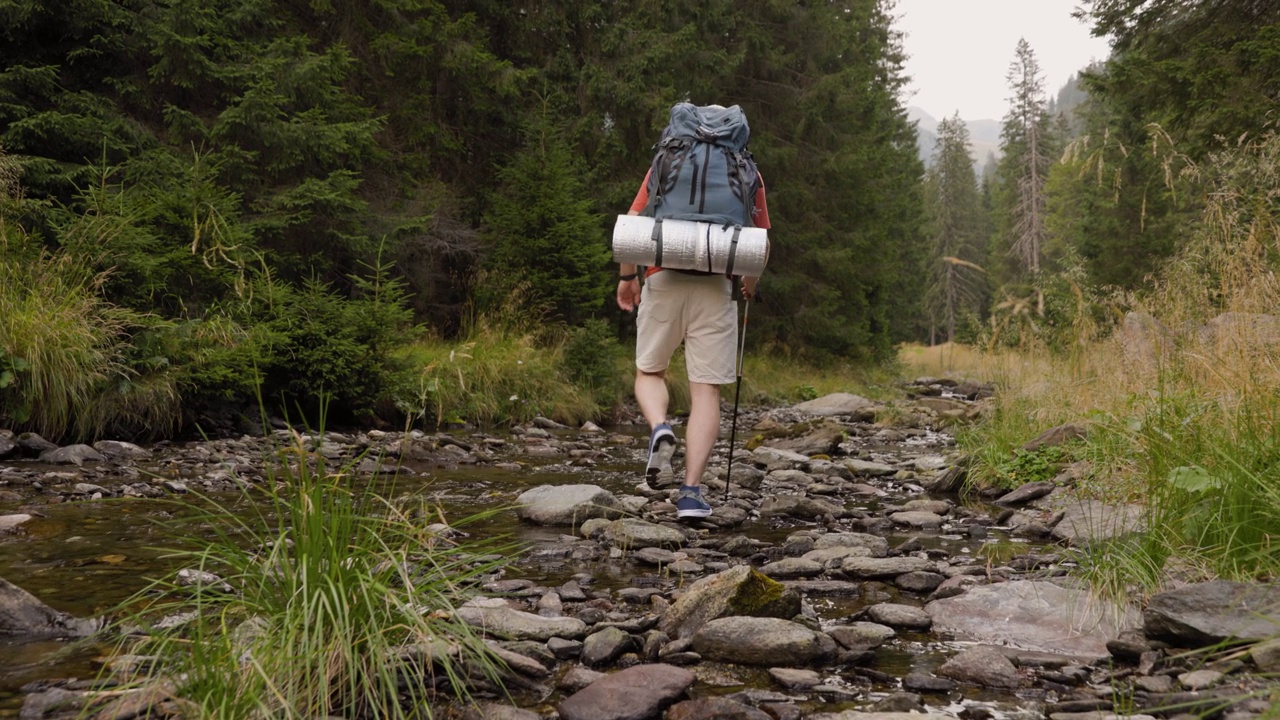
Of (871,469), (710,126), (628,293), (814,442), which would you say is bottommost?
(814,442)

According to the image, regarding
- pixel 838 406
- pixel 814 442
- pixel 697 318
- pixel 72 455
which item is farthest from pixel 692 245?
pixel 838 406

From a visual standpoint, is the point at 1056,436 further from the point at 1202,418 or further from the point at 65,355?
the point at 65,355

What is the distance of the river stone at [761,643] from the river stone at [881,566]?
1.16 m

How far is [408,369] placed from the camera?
32.9ft

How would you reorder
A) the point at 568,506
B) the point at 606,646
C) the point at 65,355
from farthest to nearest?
the point at 65,355 → the point at 568,506 → the point at 606,646

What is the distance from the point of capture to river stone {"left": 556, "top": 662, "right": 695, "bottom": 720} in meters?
2.39

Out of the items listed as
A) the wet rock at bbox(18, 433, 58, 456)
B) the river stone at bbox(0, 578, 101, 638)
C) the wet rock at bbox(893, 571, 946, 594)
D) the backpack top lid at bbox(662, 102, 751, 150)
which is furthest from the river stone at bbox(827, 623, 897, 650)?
the wet rock at bbox(18, 433, 58, 456)

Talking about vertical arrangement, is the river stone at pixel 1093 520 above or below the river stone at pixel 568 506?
above

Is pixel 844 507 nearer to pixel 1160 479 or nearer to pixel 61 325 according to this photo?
pixel 1160 479

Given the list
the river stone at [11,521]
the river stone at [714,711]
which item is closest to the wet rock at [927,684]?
the river stone at [714,711]

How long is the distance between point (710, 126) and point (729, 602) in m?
2.94

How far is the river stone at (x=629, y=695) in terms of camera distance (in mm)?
2393

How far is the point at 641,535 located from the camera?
4.73 meters

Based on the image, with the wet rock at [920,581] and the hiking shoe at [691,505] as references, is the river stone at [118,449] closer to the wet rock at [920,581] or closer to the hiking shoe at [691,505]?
the hiking shoe at [691,505]
